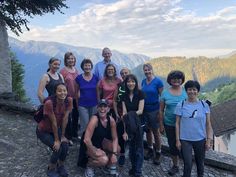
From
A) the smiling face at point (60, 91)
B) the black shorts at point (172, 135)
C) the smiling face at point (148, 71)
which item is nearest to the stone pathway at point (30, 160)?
the black shorts at point (172, 135)

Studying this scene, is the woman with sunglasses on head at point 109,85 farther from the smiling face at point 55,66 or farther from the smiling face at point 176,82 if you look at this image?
the smiling face at point 176,82

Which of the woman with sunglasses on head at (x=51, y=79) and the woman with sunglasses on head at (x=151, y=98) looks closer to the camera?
the woman with sunglasses on head at (x=51, y=79)

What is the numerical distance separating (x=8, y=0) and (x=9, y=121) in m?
6.79

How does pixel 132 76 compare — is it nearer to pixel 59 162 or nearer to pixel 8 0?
pixel 59 162

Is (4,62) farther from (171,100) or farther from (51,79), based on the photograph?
(171,100)

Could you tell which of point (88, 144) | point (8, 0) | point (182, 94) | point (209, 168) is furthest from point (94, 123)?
point (8, 0)

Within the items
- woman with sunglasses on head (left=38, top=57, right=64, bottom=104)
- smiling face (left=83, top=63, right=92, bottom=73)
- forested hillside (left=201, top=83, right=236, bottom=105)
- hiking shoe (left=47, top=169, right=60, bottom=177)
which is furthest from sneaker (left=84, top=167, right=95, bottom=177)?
forested hillside (left=201, top=83, right=236, bottom=105)

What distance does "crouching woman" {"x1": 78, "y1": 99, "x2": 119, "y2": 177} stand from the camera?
22.1 ft

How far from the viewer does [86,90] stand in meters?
7.70

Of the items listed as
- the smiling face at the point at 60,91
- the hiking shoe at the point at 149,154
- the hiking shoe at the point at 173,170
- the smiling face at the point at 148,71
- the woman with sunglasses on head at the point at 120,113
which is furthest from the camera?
the hiking shoe at the point at 149,154

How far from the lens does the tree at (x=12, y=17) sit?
48.7 ft

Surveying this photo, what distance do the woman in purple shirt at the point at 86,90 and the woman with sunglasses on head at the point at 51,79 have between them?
480 millimetres

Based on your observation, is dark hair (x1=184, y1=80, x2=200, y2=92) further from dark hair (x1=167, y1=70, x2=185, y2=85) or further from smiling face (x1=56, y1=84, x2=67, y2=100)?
smiling face (x1=56, y1=84, x2=67, y2=100)

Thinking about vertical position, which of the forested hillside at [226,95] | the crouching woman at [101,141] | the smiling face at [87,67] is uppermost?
the smiling face at [87,67]
